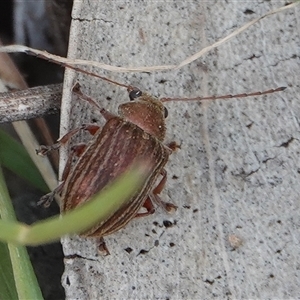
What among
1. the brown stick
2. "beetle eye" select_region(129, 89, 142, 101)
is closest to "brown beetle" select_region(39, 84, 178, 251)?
"beetle eye" select_region(129, 89, 142, 101)

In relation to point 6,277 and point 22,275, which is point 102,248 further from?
point 6,277

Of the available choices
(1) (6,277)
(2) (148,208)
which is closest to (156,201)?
(2) (148,208)

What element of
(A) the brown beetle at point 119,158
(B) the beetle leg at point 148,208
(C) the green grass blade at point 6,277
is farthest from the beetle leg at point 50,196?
(B) the beetle leg at point 148,208

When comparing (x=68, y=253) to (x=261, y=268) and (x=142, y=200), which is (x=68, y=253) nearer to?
(x=142, y=200)

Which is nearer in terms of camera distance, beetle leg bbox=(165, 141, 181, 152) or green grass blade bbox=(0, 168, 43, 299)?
green grass blade bbox=(0, 168, 43, 299)

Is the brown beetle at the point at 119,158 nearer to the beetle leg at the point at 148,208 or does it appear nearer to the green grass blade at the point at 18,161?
the beetle leg at the point at 148,208

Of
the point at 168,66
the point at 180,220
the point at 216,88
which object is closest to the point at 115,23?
the point at 168,66

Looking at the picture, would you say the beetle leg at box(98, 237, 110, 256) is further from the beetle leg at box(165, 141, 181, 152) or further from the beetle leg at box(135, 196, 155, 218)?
the beetle leg at box(165, 141, 181, 152)

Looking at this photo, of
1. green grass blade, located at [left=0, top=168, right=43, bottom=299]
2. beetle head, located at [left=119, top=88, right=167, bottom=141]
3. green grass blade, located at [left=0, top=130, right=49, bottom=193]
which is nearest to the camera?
green grass blade, located at [left=0, top=168, right=43, bottom=299]
